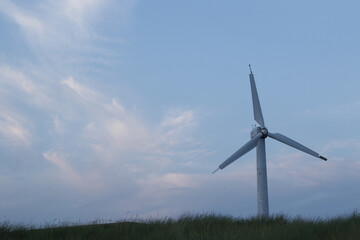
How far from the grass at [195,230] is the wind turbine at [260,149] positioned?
9.66 metres

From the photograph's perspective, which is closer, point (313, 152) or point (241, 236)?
point (241, 236)

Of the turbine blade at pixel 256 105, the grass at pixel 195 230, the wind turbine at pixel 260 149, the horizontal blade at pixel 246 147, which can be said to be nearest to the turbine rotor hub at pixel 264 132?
the wind turbine at pixel 260 149

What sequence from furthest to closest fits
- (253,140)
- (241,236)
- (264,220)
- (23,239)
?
(253,140), (264,220), (23,239), (241,236)

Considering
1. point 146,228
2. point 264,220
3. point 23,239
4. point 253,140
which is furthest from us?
point 253,140

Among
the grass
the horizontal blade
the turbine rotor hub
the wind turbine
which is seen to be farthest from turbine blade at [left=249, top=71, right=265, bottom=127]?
the grass

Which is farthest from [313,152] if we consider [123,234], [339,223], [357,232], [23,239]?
[23,239]

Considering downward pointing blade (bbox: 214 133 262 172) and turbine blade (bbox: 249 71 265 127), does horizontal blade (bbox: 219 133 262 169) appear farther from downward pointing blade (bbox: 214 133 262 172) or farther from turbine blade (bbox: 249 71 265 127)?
turbine blade (bbox: 249 71 265 127)

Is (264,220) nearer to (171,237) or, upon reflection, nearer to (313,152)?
(171,237)

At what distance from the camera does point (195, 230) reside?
2319 cm

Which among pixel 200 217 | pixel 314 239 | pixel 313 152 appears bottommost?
pixel 314 239

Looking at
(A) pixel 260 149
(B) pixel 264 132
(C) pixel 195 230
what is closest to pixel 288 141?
(B) pixel 264 132

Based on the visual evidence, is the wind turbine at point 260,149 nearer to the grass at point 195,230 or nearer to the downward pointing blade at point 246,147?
the downward pointing blade at point 246,147

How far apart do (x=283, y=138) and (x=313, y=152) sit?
2915 mm

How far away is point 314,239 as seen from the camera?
20391 mm
